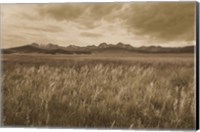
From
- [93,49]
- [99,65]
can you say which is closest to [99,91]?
[99,65]

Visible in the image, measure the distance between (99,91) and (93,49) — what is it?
28 cm

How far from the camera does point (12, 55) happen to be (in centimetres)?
313

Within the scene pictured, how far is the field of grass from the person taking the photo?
2.94m

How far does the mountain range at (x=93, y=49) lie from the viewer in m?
2.96

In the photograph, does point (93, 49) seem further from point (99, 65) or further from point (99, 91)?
point (99, 91)

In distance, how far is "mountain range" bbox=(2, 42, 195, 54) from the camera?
296cm

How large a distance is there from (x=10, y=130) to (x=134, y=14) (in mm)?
1129

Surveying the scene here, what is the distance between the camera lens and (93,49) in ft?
10.0

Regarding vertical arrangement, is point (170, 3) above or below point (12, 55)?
above

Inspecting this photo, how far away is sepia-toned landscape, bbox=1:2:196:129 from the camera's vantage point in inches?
116

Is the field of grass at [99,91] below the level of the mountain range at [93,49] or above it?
below

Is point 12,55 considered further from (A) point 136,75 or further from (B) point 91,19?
(A) point 136,75

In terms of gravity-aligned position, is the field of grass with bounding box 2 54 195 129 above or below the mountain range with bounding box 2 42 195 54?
below

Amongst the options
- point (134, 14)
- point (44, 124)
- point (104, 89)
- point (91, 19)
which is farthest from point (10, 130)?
point (134, 14)
